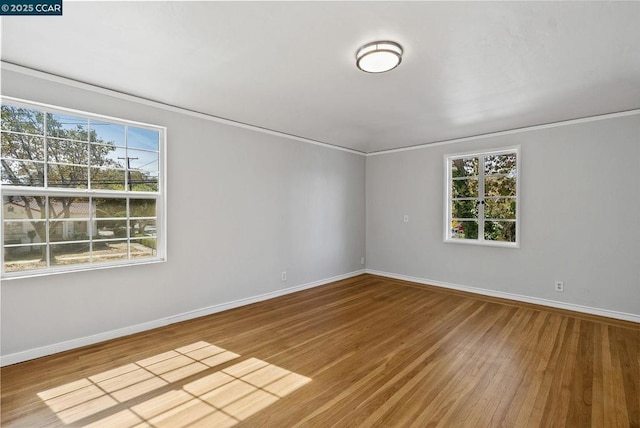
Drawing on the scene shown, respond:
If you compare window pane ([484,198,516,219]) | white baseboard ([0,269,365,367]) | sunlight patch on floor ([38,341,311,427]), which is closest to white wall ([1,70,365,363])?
white baseboard ([0,269,365,367])

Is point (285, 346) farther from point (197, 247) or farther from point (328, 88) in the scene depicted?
point (328, 88)

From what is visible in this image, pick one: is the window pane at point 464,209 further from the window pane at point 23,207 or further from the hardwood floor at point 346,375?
the window pane at point 23,207

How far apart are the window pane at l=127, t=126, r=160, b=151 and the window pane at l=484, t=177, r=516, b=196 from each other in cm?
490

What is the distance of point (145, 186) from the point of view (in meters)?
3.42

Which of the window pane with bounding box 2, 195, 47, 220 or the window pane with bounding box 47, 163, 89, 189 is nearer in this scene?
the window pane with bounding box 2, 195, 47, 220

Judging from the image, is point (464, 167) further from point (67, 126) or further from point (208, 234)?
point (67, 126)

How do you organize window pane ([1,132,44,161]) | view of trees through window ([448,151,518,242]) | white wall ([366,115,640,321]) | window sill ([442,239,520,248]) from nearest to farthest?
window pane ([1,132,44,161]) → white wall ([366,115,640,321]) → window sill ([442,239,520,248]) → view of trees through window ([448,151,518,242])

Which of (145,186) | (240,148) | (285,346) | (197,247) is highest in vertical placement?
(240,148)

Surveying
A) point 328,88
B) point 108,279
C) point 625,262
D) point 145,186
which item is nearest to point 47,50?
point 145,186

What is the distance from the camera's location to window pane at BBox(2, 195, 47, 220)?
2.61 meters

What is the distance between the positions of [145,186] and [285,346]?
238 centimetres

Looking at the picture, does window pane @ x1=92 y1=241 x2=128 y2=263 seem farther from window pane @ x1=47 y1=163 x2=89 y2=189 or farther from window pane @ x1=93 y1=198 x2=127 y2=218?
window pane @ x1=47 y1=163 x2=89 y2=189

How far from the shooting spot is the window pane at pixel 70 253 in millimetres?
2850

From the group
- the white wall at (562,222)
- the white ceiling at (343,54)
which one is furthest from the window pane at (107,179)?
the white wall at (562,222)
